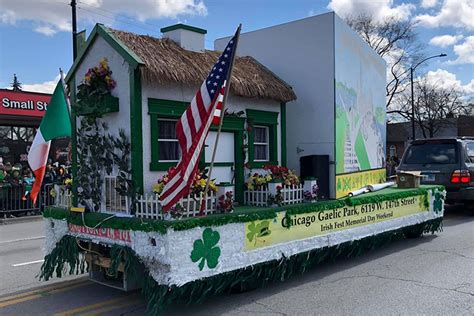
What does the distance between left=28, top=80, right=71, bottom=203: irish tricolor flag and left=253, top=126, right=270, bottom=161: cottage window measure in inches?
117

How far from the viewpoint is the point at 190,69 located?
20.3 feet

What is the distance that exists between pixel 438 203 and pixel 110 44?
725cm

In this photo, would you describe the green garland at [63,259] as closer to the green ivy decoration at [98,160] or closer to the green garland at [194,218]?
the green garland at [194,218]

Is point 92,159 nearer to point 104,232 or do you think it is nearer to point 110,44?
point 104,232

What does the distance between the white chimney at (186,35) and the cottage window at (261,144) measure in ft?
5.36

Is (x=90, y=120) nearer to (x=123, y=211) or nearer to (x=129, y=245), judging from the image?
(x=123, y=211)

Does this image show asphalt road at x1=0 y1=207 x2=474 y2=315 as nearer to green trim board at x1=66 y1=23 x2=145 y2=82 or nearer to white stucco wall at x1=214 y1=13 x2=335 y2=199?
white stucco wall at x1=214 y1=13 x2=335 y2=199

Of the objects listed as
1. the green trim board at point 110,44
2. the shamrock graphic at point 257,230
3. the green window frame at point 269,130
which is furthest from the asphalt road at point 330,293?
the green trim board at point 110,44

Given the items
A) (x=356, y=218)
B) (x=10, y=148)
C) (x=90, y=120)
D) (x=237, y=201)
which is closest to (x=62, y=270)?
(x=90, y=120)

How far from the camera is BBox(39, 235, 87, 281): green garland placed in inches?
234

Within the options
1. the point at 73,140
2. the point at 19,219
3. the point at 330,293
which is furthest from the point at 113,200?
the point at 19,219

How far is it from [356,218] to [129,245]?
373cm

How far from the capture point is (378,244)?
8188 millimetres

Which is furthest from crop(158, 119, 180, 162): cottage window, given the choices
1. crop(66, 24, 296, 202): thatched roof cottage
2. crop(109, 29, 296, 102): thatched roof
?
crop(109, 29, 296, 102): thatched roof
